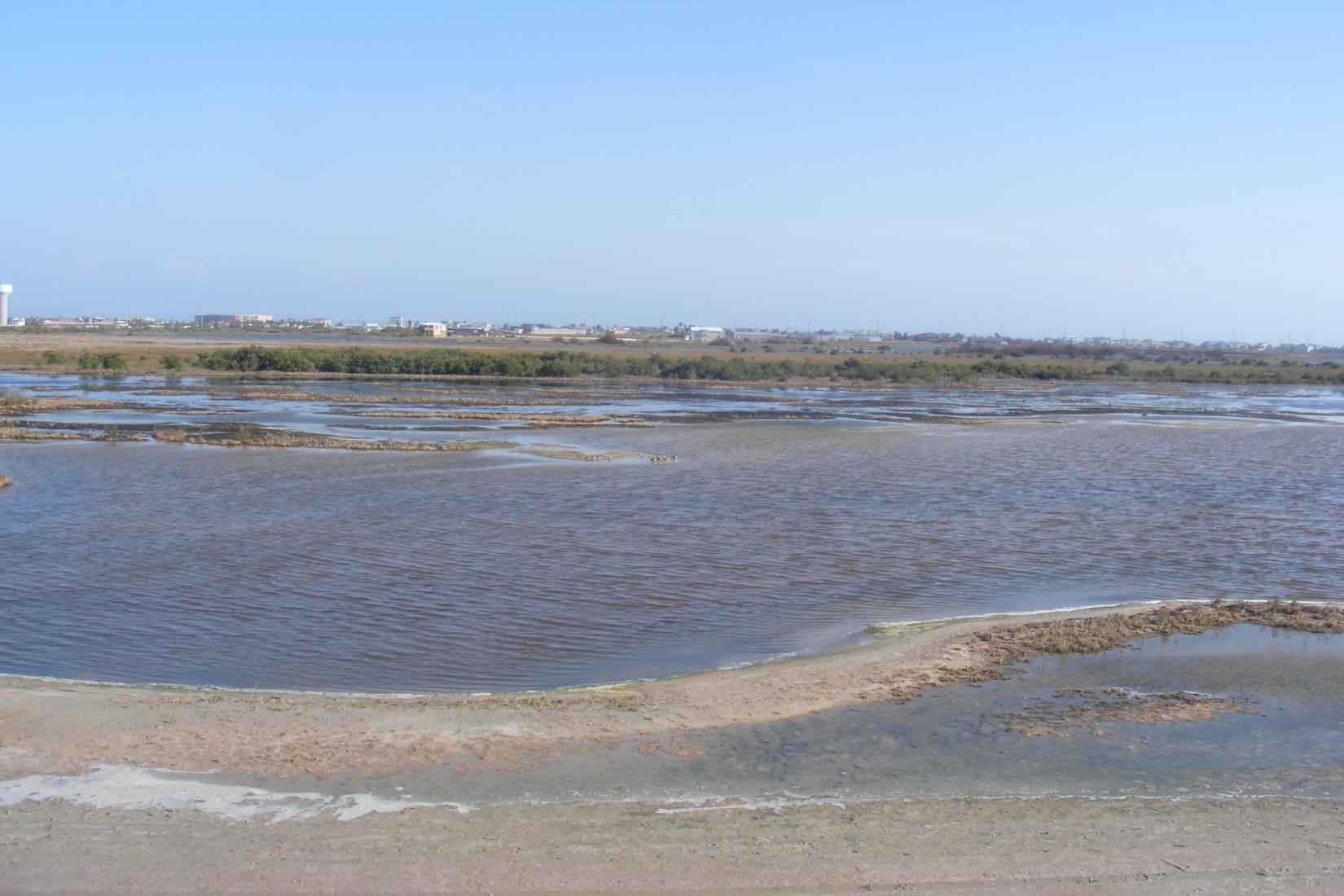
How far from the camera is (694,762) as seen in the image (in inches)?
322

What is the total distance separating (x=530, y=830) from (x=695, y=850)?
1029mm

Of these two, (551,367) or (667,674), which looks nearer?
(667,674)

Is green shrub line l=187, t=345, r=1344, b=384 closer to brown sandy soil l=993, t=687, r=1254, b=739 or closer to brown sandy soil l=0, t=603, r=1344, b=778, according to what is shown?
brown sandy soil l=0, t=603, r=1344, b=778

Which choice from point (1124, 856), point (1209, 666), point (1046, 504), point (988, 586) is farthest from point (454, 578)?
point (1046, 504)

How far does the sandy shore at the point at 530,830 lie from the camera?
627 cm

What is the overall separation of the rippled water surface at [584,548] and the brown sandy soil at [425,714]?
949 millimetres

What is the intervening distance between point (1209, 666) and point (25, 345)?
334ft

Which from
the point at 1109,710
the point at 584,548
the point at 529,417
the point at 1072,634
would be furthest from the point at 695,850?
the point at 529,417

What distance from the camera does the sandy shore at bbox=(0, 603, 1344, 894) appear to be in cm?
627

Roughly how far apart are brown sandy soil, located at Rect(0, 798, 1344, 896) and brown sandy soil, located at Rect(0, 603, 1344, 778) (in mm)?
1055

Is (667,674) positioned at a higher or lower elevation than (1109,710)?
lower

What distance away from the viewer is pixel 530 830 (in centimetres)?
686

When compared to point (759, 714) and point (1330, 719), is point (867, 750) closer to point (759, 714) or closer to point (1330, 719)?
point (759, 714)

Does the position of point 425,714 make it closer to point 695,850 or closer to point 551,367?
point 695,850
